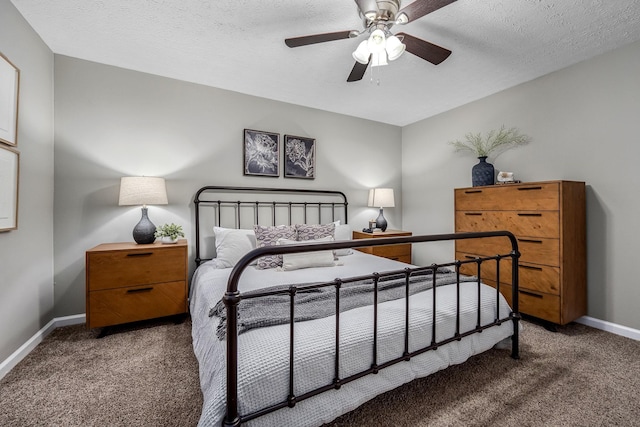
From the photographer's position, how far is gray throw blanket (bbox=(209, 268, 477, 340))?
4.21ft

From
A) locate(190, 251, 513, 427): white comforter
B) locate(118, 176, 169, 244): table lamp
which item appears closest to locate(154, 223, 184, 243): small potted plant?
locate(118, 176, 169, 244): table lamp

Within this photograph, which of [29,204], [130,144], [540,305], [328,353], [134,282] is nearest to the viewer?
[328,353]

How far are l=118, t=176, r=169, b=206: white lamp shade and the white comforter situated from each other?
113 cm

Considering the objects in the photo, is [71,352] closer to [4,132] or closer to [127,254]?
[127,254]

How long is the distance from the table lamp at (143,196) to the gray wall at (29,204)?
1.84ft

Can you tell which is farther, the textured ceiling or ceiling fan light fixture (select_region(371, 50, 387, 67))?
the textured ceiling

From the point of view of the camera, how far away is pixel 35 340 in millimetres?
2115

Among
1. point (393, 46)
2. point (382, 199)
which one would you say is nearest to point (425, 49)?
point (393, 46)

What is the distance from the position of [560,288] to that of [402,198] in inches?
95.2

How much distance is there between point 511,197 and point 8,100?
156 inches

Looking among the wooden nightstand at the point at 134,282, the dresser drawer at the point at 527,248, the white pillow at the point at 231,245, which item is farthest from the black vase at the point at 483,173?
the wooden nightstand at the point at 134,282

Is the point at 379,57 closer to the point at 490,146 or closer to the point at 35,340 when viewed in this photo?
the point at 490,146

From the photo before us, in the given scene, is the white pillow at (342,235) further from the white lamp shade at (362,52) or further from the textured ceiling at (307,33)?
the white lamp shade at (362,52)

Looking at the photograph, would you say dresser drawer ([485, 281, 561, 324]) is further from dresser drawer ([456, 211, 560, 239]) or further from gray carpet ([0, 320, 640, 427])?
dresser drawer ([456, 211, 560, 239])
